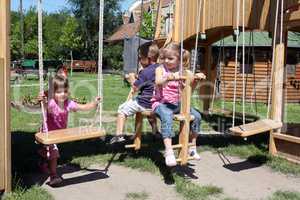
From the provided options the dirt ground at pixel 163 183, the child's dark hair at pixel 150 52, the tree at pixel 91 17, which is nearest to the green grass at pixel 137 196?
the dirt ground at pixel 163 183

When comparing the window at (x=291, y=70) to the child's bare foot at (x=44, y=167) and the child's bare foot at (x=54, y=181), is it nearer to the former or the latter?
the child's bare foot at (x=44, y=167)

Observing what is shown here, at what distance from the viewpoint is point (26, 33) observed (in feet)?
165

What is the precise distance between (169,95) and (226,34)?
489 centimetres

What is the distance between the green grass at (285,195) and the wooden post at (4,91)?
304 centimetres

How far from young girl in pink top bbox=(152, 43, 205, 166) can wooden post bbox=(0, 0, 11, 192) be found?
5.66 ft

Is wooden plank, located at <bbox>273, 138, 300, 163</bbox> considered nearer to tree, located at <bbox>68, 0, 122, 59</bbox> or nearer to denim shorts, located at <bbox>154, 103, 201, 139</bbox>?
denim shorts, located at <bbox>154, 103, 201, 139</bbox>

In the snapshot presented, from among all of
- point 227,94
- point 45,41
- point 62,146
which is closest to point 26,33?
point 45,41

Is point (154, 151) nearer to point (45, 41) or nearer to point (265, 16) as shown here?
point (265, 16)

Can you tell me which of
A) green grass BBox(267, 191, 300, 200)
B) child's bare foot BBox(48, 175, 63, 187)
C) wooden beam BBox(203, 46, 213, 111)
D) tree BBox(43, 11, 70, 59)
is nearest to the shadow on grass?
child's bare foot BBox(48, 175, 63, 187)

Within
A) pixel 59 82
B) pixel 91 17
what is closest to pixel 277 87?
pixel 59 82

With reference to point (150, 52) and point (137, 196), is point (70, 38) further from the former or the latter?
point (137, 196)

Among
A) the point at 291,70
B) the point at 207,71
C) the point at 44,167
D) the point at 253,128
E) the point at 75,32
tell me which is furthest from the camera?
the point at 75,32

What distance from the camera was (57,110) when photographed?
5.75 m

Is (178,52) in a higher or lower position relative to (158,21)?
lower
